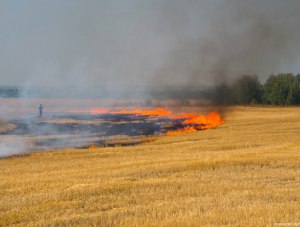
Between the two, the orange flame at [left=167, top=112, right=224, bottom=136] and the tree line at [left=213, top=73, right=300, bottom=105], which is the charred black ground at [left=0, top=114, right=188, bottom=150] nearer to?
the orange flame at [left=167, top=112, right=224, bottom=136]

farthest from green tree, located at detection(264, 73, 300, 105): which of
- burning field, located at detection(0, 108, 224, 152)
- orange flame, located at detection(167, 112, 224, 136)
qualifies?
orange flame, located at detection(167, 112, 224, 136)

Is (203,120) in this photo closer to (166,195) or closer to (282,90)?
(282,90)

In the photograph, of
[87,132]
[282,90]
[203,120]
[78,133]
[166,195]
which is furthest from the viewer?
[282,90]

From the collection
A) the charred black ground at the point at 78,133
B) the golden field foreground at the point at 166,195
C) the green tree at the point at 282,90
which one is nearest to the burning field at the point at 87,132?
the charred black ground at the point at 78,133

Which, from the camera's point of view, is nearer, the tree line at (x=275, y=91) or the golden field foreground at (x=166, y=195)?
the golden field foreground at (x=166, y=195)

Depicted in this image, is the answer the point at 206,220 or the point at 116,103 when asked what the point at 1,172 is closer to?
the point at 206,220

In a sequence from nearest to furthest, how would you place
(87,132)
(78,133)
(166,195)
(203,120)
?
(166,195) < (78,133) < (87,132) < (203,120)

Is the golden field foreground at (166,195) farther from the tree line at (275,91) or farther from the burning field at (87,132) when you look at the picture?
the tree line at (275,91)

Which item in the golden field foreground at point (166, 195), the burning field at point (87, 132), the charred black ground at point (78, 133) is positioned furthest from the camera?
the burning field at point (87, 132)

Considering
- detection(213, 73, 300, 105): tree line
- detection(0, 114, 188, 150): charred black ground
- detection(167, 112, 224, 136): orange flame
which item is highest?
detection(213, 73, 300, 105): tree line

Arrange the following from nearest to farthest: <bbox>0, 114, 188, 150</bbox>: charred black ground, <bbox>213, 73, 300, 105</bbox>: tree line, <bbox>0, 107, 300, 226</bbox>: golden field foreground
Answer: <bbox>0, 107, 300, 226</bbox>: golden field foreground, <bbox>0, 114, 188, 150</bbox>: charred black ground, <bbox>213, 73, 300, 105</bbox>: tree line

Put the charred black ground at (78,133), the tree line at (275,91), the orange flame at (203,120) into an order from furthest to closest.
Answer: the tree line at (275,91) < the orange flame at (203,120) < the charred black ground at (78,133)

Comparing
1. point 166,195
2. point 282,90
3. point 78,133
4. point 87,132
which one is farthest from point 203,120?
point 166,195

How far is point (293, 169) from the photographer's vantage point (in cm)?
1814
